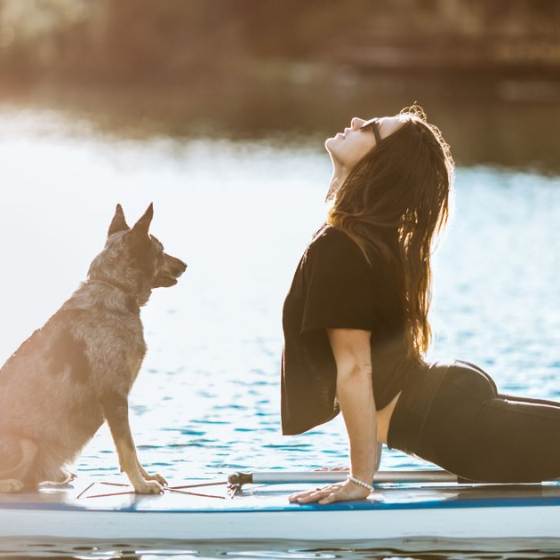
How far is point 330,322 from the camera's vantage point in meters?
5.86

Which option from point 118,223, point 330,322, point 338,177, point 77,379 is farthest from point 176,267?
point 330,322

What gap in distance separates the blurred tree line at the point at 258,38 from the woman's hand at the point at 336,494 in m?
56.8

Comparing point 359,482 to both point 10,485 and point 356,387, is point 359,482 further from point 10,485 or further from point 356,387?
point 10,485

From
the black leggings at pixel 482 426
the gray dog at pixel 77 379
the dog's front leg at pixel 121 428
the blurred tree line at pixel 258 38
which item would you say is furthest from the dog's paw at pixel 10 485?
the blurred tree line at pixel 258 38

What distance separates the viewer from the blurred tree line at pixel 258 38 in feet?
215

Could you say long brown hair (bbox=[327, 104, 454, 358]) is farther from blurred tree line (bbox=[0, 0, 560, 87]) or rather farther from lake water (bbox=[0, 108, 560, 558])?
blurred tree line (bbox=[0, 0, 560, 87])

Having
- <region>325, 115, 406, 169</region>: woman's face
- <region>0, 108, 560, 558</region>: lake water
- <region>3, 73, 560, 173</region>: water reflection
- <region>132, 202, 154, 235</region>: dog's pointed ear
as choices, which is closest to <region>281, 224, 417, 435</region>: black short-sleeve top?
<region>325, 115, 406, 169</region>: woman's face

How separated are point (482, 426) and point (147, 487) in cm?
143

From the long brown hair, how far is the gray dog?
0.97 m

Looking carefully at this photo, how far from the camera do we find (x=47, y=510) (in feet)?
20.2

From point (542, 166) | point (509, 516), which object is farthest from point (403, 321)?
point (542, 166)

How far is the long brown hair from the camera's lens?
5.98m

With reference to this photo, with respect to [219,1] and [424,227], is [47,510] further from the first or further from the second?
[219,1]

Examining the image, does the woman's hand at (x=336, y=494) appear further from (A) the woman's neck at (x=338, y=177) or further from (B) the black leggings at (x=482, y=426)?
(A) the woman's neck at (x=338, y=177)
